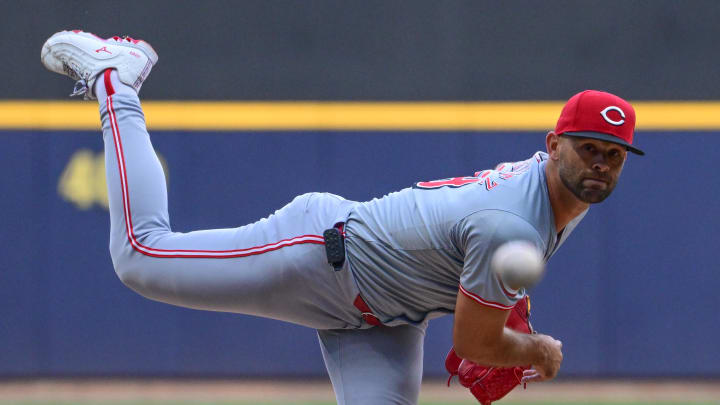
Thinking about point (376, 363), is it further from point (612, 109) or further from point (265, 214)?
point (265, 214)

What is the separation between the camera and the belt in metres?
2.98

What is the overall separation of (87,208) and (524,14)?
3.04 metres

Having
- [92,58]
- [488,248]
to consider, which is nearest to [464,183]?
[488,248]

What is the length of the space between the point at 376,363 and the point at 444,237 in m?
0.51

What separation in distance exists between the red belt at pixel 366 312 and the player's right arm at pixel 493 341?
321 millimetres

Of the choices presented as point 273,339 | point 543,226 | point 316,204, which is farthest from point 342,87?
point 543,226

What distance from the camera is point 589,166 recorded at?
2.79m

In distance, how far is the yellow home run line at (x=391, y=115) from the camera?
20.5ft

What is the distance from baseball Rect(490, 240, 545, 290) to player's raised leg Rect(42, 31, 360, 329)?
611mm

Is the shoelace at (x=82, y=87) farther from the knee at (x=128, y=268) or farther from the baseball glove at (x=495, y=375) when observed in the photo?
the baseball glove at (x=495, y=375)

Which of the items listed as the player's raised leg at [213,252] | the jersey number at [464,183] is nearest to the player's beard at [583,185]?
the jersey number at [464,183]

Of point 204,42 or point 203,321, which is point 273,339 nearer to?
point 203,321

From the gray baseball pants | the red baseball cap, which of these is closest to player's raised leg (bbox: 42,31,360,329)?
the gray baseball pants

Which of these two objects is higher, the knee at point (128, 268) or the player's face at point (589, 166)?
the player's face at point (589, 166)
